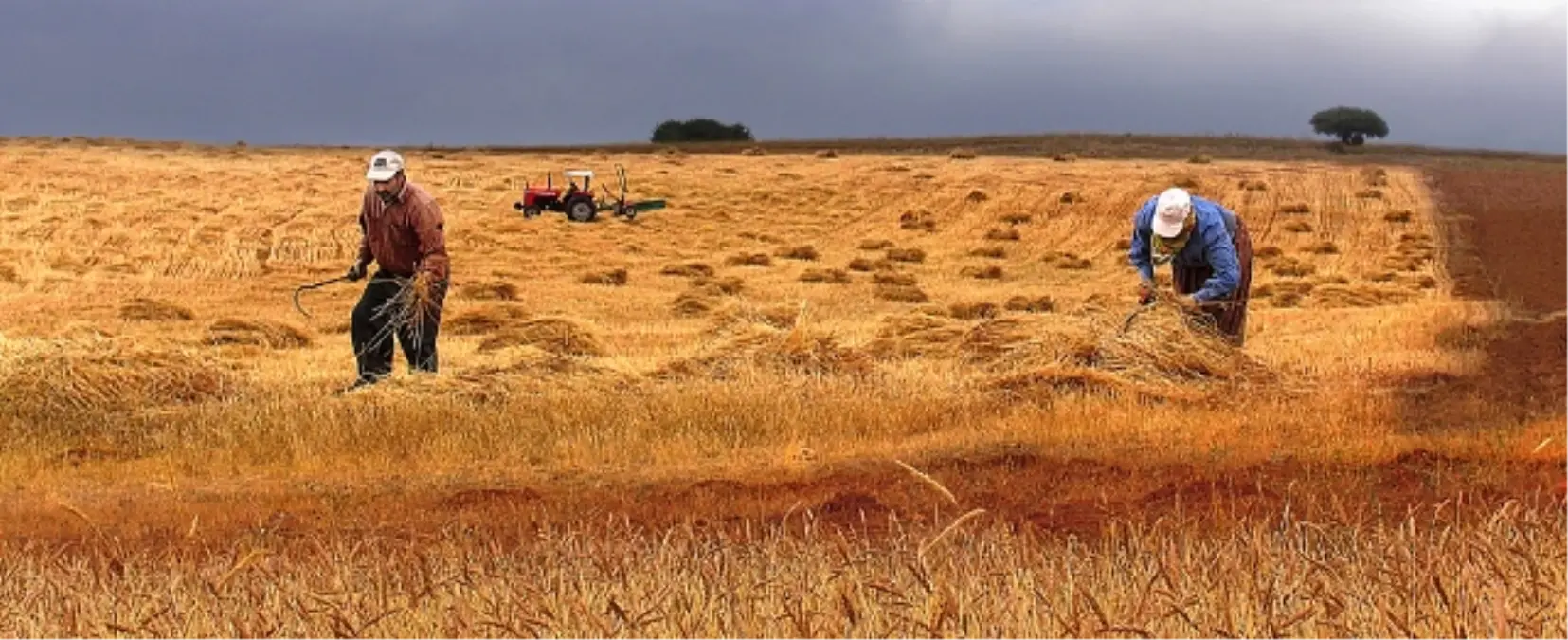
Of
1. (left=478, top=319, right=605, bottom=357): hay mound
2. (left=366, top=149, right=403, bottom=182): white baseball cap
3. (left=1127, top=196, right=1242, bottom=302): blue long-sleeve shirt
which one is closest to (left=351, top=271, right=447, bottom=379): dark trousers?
(left=366, top=149, right=403, bottom=182): white baseball cap

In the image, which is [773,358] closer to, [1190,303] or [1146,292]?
[1146,292]

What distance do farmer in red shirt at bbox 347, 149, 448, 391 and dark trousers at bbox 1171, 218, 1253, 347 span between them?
4.98 meters

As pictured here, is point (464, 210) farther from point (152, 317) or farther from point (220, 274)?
point (152, 317)

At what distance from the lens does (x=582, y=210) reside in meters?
33.2

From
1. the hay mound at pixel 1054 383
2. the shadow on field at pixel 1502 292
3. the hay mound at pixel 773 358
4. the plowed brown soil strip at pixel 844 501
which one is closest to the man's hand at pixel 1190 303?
the hay mound at pixel 1054 383

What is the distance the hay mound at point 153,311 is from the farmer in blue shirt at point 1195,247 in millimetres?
11782

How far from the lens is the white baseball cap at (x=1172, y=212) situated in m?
11.9

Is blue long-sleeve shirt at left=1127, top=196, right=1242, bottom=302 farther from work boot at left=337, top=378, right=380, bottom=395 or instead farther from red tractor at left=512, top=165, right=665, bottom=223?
red tractor at left=512, top=165, right=665, bottom=223

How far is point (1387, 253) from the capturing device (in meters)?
29.6

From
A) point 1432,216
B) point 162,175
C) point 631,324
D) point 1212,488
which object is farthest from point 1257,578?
point 162,175

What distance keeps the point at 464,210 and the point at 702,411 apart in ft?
76.2

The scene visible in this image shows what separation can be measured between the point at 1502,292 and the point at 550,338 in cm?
1360

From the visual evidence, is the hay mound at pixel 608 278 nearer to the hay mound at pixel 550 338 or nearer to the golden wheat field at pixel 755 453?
the golden wheat field at pixel 755 453

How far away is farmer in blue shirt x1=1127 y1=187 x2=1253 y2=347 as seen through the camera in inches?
473
